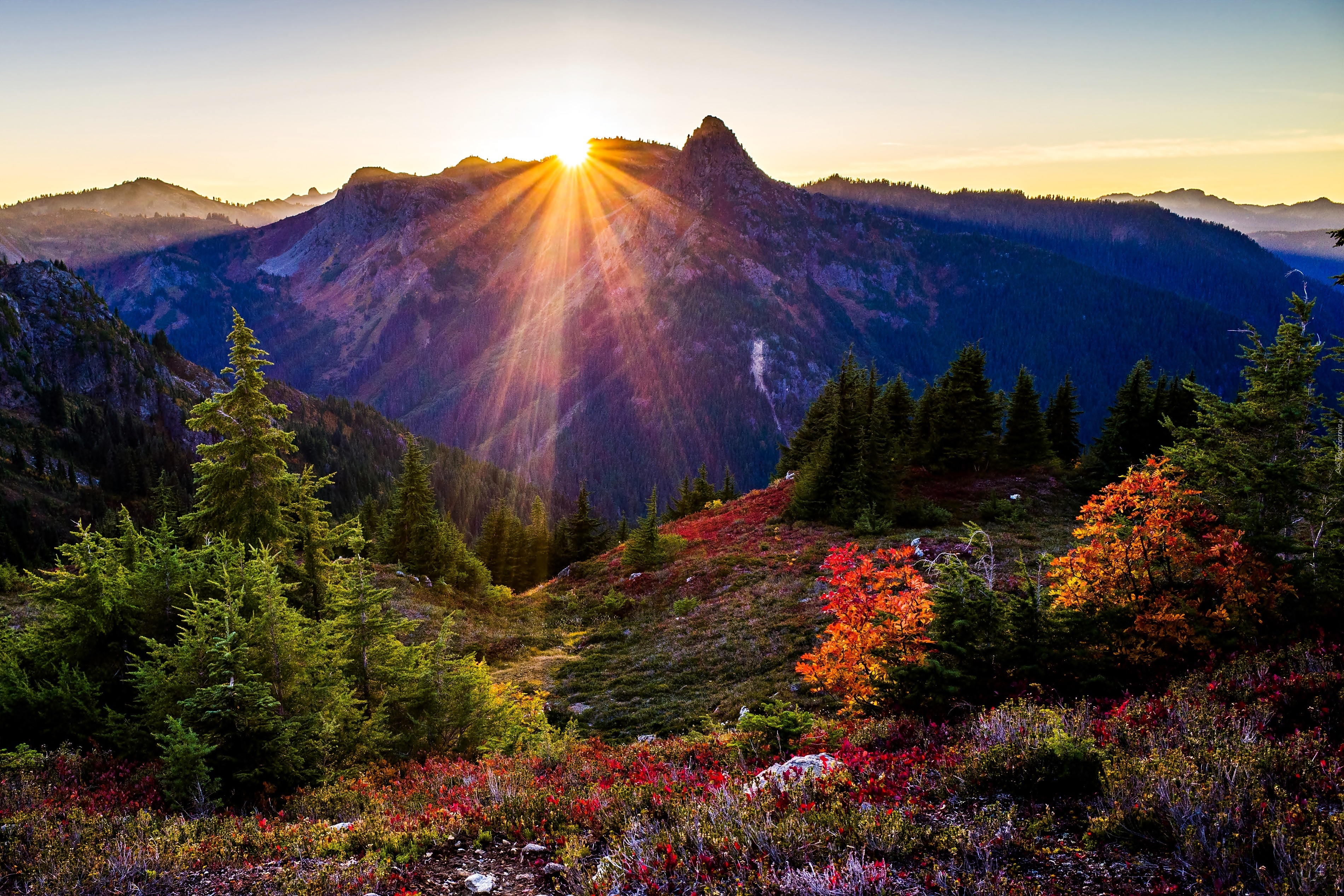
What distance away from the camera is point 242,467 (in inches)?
727

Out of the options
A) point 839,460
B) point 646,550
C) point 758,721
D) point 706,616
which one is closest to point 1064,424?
point 839,460

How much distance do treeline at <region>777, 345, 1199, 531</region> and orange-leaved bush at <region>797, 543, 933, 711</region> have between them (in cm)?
2397

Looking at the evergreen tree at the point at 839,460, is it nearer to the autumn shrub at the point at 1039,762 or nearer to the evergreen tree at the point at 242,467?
the evergreen tree at the point at 242,467

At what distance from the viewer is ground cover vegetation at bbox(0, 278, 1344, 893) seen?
6043 millimetres

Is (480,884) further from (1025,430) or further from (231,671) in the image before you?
(1025,430)

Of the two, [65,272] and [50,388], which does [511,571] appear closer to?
[50,388]

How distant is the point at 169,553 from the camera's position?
13.2 metres

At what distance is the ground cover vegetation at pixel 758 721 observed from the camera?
6.04 metres

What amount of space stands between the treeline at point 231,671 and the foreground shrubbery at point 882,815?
0.88 m

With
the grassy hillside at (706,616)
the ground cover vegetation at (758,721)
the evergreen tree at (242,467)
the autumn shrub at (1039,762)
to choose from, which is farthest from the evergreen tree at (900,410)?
the autumn shrub at (1039,762)

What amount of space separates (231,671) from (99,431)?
A: 166 meters

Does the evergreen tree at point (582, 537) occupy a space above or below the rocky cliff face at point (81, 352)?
below

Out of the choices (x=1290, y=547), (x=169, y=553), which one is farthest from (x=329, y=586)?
(x=1290, y=547)

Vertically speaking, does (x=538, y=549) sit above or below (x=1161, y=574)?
below
